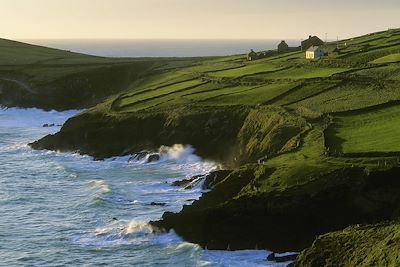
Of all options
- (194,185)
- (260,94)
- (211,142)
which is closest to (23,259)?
(194,185)

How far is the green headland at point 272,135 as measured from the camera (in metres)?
39.2

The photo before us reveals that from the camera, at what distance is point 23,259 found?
41.0 m

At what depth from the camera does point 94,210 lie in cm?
5134

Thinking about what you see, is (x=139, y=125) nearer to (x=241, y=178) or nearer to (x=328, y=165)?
(x=241, y=178)

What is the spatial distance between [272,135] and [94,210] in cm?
1776

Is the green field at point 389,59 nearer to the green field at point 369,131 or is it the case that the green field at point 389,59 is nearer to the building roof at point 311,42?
the green field at point 369,131

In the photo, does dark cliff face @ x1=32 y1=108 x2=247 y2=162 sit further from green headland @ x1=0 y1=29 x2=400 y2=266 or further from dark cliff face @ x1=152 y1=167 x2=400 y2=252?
dark cliff face @ x1=152 y1=167 x2=400 y2=252

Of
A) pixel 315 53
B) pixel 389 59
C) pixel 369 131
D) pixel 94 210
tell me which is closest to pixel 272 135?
pixel 369 131

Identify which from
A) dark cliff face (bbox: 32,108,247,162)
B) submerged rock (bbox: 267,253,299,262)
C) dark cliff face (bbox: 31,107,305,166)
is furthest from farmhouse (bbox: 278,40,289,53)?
submerged rock (bbox: 267,253,299,262)

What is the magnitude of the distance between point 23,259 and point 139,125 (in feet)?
118

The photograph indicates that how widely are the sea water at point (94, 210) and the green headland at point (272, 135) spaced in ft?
6.08

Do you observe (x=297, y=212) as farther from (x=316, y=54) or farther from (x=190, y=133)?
(x=316, y=54)

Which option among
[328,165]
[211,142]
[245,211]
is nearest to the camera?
[245,211]

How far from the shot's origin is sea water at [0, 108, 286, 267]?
40156mm
